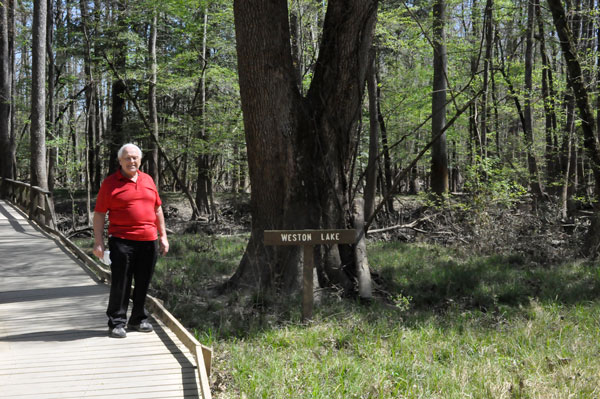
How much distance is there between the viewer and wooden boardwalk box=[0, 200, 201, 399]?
4.08 m

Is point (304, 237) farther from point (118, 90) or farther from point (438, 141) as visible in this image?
point (118, 90)

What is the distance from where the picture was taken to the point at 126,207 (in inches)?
202

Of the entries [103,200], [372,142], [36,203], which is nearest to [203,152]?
[36,203]

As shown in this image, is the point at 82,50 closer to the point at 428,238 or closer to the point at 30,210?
the point at 30,210

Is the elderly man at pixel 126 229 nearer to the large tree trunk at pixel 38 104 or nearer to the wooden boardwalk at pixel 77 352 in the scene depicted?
the wooden boardwalk at pixel 77 352

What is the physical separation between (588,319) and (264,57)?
5607mm

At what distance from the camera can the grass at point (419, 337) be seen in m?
Result: 4.61

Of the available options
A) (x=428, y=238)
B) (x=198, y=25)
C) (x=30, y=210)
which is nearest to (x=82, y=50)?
(x=198, y=25)

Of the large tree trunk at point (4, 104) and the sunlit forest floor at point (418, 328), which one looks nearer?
the sunlit forest floor at point (418, 328)

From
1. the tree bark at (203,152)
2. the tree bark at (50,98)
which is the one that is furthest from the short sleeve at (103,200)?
the tree bark at (50,98)

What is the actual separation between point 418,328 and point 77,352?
3.80 m

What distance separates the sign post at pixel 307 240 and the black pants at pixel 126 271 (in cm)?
148

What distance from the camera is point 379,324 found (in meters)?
6.36

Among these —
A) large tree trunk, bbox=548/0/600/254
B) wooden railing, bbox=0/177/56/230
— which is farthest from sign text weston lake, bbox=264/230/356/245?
wooden railing, bbox=0/177/56/230
